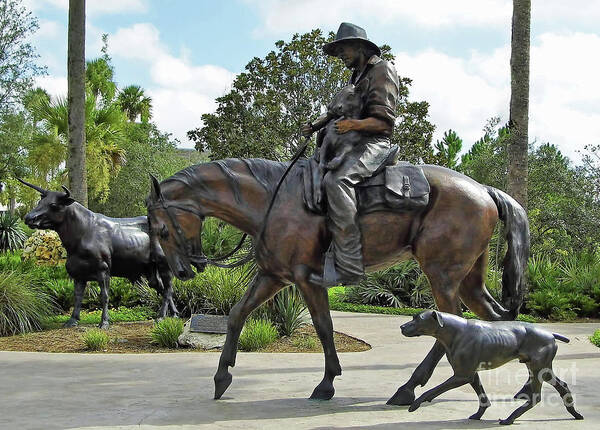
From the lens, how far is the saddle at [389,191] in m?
5.58

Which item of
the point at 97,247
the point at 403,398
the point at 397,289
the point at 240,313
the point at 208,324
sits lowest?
the point at 208,324

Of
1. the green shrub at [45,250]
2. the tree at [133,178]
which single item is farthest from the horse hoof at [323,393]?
the tree at [133,178]

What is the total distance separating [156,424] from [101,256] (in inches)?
248

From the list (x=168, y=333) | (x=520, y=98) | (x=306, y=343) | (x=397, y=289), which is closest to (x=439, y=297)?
(x=306, y=343)

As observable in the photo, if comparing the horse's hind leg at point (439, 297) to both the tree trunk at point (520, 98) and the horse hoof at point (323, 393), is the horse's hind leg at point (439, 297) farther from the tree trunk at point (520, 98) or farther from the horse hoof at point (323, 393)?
the tree trunk at point (520, 98)

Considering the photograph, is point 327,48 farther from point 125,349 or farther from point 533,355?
point 125,349

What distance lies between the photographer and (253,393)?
6.08 metres

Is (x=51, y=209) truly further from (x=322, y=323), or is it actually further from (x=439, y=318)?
(x=439, y=318)

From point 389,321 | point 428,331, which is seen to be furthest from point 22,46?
point 428,331

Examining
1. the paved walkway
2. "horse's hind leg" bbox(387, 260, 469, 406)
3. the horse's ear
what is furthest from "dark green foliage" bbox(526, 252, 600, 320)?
the horse's ear

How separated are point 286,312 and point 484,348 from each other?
5391mm

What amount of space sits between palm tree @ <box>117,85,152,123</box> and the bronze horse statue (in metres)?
41.5

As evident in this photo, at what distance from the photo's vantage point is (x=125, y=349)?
9141mm

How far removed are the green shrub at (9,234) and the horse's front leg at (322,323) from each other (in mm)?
19731
